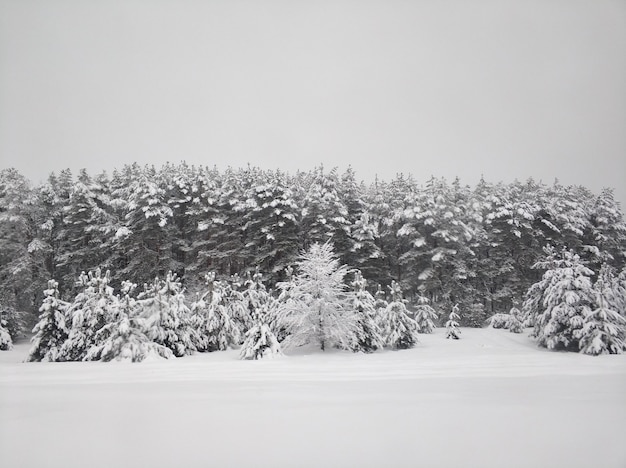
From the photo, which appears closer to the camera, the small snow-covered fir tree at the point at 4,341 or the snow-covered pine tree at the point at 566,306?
the snow-covered pine tree at the point at 566,306

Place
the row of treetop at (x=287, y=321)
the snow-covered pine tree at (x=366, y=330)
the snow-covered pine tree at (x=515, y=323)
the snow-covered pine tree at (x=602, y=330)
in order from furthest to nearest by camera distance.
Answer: the snow-covered pine tree at (x=515, y=323) < the snow-covered pine tree at (x=366, y=330) < the row of treetop at (x=287, y=321) < the snow-covered pine tree at (x=602, y=330)

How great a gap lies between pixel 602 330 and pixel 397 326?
6946mm

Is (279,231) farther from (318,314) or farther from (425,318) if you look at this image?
(318,314)

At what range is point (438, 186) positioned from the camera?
31.3 metres

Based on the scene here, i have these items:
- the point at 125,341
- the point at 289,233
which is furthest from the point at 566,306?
the point at 289,233

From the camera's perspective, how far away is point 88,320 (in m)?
13.7

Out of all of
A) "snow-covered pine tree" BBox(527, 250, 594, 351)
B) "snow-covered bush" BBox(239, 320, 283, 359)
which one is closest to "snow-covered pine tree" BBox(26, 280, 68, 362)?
"snow-covered bush" BBox(239, 320, 283, 359)

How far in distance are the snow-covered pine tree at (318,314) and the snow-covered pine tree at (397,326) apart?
159cm

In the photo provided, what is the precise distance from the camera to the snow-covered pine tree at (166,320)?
13.8 m

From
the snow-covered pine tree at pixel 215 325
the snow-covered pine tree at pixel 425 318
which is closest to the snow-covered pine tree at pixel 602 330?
the snow-covered pine tree at pixel 425 318

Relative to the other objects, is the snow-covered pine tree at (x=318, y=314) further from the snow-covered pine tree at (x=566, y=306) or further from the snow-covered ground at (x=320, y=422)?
the snow-covered pine tree at (x=566, y=306)

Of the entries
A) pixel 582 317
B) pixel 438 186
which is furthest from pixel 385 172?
pixel 582 317

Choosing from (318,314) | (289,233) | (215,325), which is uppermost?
(289,233)

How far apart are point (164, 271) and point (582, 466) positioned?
2900cm
